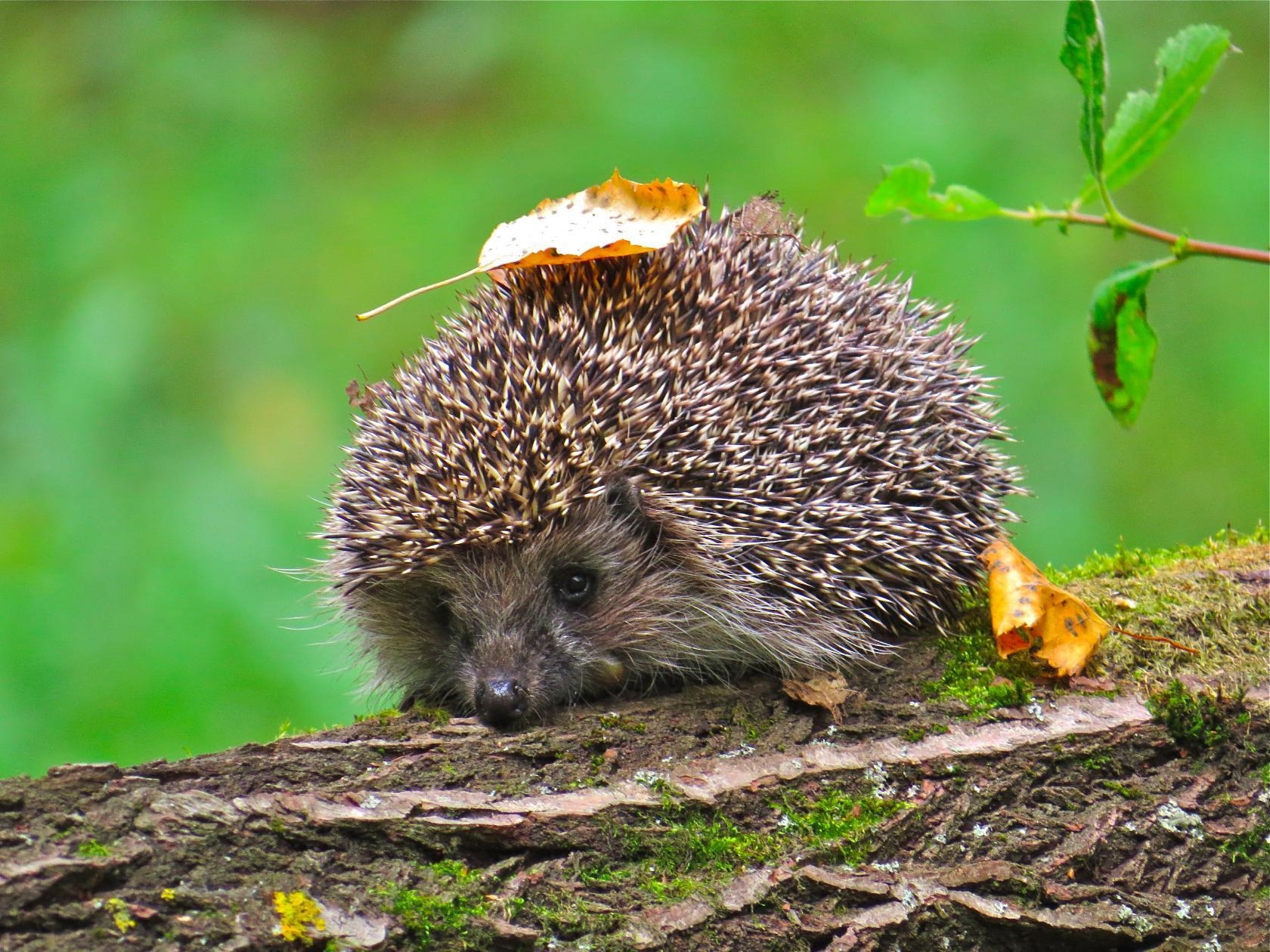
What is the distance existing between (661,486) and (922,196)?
114cm

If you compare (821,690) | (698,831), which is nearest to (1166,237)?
(821,690)

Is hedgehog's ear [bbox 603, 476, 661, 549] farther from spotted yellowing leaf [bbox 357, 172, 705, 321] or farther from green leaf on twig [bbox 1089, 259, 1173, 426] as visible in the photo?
green leaf on twig [bbox 1089, 259, 1173, 426]

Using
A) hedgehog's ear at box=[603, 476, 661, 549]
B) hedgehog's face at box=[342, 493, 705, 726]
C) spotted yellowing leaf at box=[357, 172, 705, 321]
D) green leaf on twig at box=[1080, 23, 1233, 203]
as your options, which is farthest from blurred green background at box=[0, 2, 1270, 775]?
green leaf on twig at box=[1080, 23, 1233, 203]

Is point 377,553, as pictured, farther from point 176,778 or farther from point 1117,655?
point 1117,655

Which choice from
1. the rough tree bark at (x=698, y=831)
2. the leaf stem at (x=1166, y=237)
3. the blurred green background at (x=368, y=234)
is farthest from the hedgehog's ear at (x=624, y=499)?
the blurred green background at (x=368, y=234)

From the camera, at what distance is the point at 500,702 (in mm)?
3230

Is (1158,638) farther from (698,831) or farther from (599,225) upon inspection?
(599,225)

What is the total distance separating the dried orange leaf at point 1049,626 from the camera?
330 centimetres

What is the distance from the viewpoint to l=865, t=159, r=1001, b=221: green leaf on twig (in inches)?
113

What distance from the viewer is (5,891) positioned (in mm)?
2236

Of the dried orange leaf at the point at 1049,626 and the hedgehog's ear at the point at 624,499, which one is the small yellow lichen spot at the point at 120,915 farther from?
the dried orange leaf at the point at 1049,626

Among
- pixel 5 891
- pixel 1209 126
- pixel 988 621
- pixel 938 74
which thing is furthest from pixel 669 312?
pixel 1209 126

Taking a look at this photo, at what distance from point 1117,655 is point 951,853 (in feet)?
2.74

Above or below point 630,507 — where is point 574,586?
below
